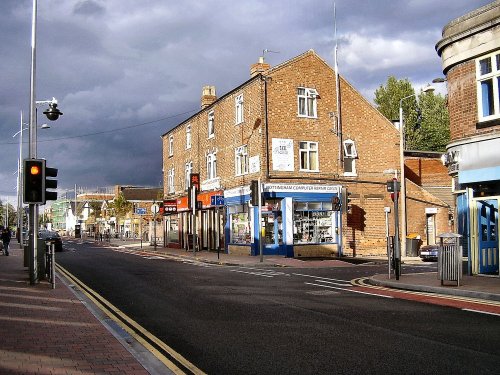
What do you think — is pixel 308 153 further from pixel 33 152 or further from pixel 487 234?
pixel 33 152

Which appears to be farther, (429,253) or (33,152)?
(429,253)

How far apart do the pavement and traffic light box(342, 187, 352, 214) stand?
1513 cm

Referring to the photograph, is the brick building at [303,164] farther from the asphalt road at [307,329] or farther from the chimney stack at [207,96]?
the asphalt road at [307,329]

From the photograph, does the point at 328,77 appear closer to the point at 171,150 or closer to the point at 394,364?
the point at 171,150

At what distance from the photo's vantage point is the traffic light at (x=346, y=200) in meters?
31.2

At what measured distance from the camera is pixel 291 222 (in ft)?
99.8

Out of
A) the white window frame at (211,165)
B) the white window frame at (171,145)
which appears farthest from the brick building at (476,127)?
the white window frame at (171,145)

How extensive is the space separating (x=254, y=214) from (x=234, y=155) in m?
4.93

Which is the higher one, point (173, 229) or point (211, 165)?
point (211, 165)

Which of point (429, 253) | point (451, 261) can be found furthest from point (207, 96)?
point (451, 261)

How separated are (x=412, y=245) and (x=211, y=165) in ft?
47.4

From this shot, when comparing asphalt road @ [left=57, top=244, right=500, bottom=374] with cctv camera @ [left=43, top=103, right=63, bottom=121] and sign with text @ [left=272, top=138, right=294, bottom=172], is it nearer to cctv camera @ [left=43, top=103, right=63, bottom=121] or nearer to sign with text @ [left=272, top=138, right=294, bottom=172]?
cctv camera @ [left=43, top=103, right=63, bottom=121]

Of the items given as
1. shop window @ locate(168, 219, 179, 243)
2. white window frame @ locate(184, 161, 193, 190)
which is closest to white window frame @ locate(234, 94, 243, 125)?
white window frame @ locate(184, 161, 193, 190)

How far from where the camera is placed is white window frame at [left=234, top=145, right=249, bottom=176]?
3228 centimetres
